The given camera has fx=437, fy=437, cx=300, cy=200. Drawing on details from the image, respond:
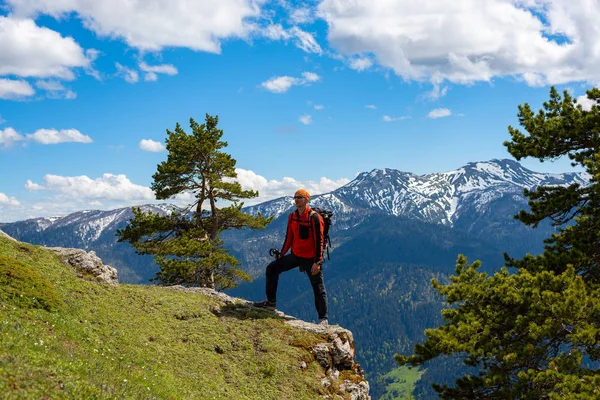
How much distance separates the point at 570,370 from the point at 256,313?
10.1 metres

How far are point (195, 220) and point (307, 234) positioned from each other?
21480 millimetres


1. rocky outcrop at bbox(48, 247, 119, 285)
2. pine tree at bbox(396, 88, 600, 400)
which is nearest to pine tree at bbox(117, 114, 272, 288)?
rocky outcrop at bbox(48, 247, 119, 285)

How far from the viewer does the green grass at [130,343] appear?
791 cm

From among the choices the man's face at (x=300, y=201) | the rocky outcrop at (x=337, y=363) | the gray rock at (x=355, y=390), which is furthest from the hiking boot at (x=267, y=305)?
the man's face at (x=300, y=201)

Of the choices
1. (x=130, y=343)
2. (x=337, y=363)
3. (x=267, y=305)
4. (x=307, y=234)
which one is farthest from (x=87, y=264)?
(x=337, y=363)

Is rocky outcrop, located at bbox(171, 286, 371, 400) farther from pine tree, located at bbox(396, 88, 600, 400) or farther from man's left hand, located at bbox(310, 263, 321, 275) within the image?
man's left hand, located at bbox(310, 263, 321, 275)

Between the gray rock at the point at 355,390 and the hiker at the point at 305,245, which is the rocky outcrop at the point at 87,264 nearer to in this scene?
the hiker at the point at 305,245

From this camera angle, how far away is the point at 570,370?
37.5 ft

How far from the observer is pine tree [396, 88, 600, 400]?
11.5 meters

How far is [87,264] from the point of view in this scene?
16.4 meters

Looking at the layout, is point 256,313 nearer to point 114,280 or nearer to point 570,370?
point 114,280

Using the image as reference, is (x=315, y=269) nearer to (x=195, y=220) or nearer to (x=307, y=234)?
(x=307, y=234)

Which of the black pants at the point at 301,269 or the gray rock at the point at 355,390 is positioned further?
the black pants at the point at 301,269

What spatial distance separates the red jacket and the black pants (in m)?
0.27
